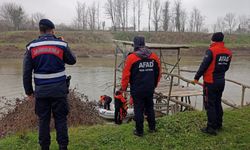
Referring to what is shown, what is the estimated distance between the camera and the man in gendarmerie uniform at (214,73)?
5.32 m

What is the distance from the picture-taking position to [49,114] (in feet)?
15.2

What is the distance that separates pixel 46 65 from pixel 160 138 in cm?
228

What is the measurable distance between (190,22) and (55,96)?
93.6 metres

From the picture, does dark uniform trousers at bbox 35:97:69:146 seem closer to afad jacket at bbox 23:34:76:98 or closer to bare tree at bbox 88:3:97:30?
afad jacket at bbox 23:34:76:98

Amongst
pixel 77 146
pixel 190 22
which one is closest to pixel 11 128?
pixel 77 146

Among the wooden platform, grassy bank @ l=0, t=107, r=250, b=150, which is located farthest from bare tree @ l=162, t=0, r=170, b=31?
grassy bank @ l=0, t=107, r=250, b=150

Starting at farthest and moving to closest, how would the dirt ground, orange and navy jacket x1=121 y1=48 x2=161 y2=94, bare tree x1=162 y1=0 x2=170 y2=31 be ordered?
bare tree x1=162 y1=0 x2=170 y2=31 → the dirt ground → orange and navy jacket x1=121 y1=48 x2=161 y2=94

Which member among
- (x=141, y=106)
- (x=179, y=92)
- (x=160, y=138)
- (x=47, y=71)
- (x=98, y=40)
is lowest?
(x=179, y=92)

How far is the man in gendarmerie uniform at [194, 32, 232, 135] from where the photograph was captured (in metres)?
5.32

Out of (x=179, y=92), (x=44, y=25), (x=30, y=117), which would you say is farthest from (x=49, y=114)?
(x=179, y=92)

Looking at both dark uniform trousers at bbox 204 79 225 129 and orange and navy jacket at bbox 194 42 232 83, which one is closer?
orange and navy jacket at bbox 194 42 232 83

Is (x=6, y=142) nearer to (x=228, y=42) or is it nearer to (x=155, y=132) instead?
(x=155, y=132)

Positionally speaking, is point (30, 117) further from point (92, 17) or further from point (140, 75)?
point (92, 17)

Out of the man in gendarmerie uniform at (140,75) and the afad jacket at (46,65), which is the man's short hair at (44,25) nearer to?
the afad jacket at (46,65)
